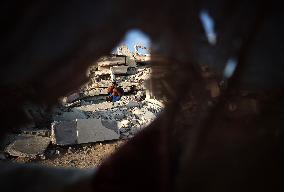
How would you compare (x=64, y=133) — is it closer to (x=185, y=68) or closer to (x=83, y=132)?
(x=83, y=132)

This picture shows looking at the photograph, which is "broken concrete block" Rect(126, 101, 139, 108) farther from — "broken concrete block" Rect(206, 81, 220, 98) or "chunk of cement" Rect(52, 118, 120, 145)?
"broken concrete block" Rect(206, 81, 220, 98)

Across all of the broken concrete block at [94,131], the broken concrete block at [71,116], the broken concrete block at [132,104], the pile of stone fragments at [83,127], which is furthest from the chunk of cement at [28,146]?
the broken concrete block at [132,104]

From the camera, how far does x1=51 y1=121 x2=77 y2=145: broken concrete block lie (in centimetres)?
813

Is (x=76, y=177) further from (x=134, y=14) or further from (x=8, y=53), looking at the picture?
(x=134, y=14)

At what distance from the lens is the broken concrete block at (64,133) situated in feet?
26.7

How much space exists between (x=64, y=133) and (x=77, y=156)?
3.02 ft

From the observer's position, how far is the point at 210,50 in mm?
1938

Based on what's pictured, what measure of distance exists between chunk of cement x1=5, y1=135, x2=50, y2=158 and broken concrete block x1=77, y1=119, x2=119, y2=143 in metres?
0.86

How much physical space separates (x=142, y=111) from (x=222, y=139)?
8.79 metres

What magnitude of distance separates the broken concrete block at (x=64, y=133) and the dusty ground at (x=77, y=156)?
170 millimetres

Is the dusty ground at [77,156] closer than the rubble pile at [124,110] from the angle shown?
Yes

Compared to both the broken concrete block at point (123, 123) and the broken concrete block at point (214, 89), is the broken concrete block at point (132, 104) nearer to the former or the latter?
the broken concrete block at point (123, 123)

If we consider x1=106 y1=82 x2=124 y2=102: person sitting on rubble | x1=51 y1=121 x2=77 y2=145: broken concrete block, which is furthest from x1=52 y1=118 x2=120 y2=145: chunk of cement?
x1=106 y1=82 x2=124 y2=102: person sitting on rubble

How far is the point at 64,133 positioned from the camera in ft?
27.3
